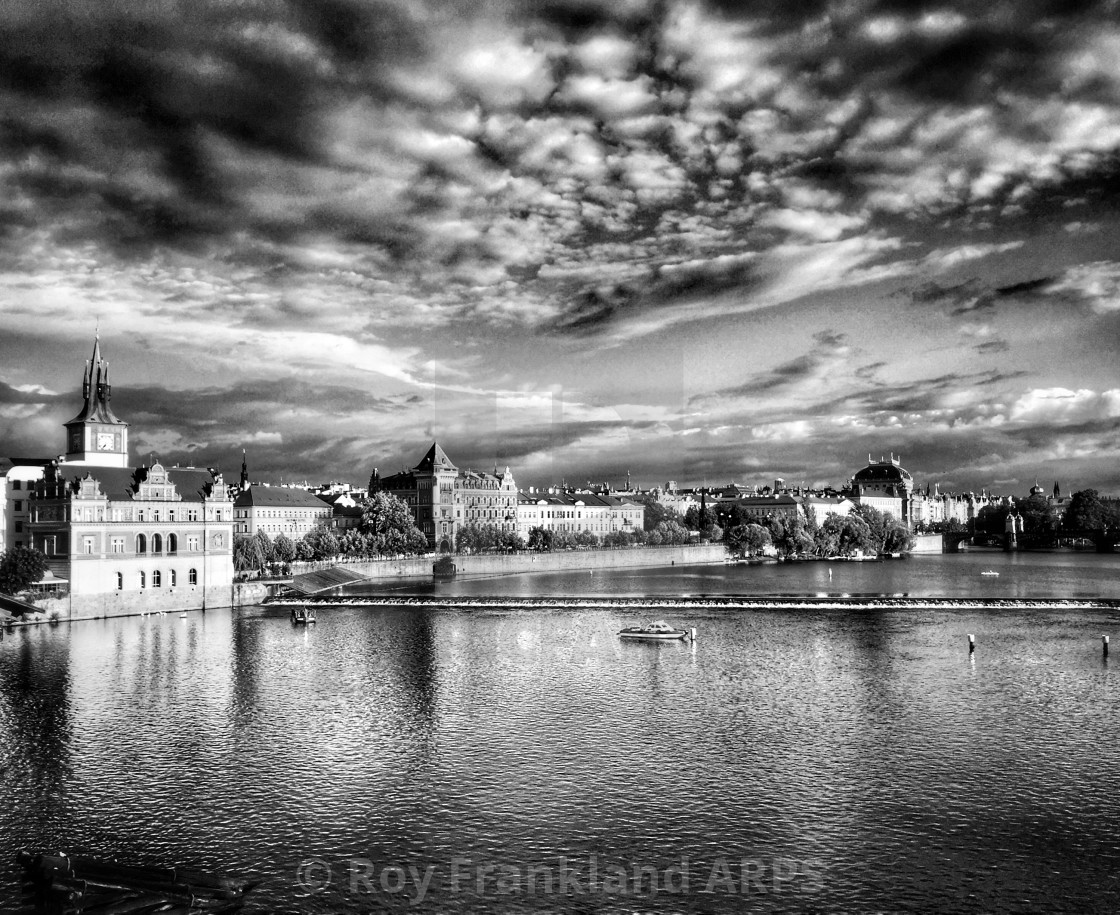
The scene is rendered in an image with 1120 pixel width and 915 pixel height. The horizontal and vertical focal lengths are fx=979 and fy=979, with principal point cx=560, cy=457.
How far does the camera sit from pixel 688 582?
10019cm

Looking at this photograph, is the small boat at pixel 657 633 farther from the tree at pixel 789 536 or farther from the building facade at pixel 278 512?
the tree at pixel 789 536

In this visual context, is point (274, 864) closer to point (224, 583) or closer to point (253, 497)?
point (224, 583)

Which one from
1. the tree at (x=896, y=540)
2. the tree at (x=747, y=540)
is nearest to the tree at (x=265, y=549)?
the tree at (x=747, y=540)

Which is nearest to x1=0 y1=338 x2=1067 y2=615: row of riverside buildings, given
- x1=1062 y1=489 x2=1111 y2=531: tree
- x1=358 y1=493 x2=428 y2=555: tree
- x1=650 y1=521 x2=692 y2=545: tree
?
x1=358 y1=493 x2=428 y2=555: tree

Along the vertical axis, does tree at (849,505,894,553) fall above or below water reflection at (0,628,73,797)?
above

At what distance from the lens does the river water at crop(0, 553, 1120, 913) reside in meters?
20.3

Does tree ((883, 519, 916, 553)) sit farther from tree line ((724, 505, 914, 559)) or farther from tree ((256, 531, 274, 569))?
tree ((256, 531, 274, 569))

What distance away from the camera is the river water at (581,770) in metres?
20.3

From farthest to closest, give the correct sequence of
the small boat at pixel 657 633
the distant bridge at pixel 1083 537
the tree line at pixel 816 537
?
the distant bridge at pixel 1083 537
the tree line at pixel 816 537
the small boat at pixel 657 633

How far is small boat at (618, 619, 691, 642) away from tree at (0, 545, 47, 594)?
34.0 metres

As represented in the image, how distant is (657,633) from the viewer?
52.0 meters

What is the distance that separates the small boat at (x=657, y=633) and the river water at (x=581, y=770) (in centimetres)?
154

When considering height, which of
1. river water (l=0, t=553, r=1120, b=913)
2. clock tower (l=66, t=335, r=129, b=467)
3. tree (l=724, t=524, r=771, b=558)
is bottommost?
river water (l=0, t=553, r=1120, b=913)

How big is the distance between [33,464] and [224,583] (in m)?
24.4
